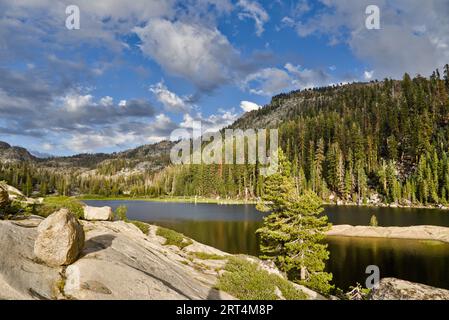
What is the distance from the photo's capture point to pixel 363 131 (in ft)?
579

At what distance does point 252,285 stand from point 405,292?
677 centimetres

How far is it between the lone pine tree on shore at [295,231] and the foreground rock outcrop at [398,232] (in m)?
30.5

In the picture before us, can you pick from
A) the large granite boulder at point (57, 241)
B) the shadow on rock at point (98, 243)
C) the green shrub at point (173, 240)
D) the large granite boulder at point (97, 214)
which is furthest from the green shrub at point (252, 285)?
the large granite boulder at point (97, 214)

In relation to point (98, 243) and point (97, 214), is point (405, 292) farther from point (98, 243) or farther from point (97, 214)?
point (97, 214)

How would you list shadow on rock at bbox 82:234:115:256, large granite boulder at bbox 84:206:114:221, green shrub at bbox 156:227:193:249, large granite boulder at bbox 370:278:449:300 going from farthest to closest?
green shrub at bbox 156:227:193:249, large granite boulder at bbox 84:206:114:221, shadow on rock at bbox 82:234:115:256, large granite boulder at bbox 370:278:449:300

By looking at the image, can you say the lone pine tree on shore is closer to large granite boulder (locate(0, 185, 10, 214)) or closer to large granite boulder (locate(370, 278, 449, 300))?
large granite boulder (locate(370, 278, 449, 300))

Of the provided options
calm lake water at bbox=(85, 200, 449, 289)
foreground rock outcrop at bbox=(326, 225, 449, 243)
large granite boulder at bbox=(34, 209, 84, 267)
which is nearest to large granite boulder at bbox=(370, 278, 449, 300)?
large granite boulder at bbox=(34, 209, 84, 267)

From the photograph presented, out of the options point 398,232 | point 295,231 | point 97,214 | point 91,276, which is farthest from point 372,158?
point 91,276

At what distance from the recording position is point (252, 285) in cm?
1507

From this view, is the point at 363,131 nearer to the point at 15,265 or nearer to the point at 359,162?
the point at 359,162

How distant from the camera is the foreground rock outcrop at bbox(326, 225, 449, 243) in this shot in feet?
179

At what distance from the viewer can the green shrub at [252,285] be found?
1407cm

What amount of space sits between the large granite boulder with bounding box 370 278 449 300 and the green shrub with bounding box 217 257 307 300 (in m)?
4.53
